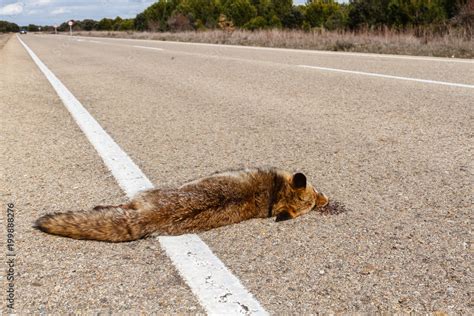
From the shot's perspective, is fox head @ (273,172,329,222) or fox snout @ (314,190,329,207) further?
fox snout @ (314,190,329,207)

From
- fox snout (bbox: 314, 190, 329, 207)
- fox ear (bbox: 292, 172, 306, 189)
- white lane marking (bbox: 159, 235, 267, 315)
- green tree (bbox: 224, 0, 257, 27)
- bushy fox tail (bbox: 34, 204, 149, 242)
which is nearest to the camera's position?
white lane marking (bbox: 159, 235, 267, 315)

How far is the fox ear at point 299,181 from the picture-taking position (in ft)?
9.57

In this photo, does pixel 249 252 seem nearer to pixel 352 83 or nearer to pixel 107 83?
pixel 352 83

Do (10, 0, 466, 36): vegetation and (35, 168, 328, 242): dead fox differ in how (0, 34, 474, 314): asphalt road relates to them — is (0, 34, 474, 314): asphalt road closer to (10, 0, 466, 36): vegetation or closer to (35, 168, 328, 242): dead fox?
(35, 168, 328, 242): dead fox

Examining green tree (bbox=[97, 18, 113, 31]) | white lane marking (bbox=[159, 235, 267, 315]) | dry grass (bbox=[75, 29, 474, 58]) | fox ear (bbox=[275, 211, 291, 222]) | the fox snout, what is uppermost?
green tree (bbox=[97, 18, 113, 31])

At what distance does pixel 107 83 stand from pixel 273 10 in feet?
201

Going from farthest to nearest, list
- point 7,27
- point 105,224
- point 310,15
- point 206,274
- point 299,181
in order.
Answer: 1. point 7,27
2. point 310,15
3. point 299,181
4. point 105,224
5. point 206,274

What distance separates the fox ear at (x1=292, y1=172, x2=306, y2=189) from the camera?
9.57ft

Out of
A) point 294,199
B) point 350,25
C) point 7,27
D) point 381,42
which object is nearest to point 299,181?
point 294,199

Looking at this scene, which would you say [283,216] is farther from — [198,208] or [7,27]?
[7,27]

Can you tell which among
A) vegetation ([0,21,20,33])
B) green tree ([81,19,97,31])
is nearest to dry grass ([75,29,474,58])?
green tree ([81,19,97,31])

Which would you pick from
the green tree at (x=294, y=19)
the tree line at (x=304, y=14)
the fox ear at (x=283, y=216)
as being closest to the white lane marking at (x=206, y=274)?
the fox ear at (x=283, y=216)

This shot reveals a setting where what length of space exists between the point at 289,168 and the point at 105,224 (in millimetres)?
1751

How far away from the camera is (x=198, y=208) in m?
2.74
